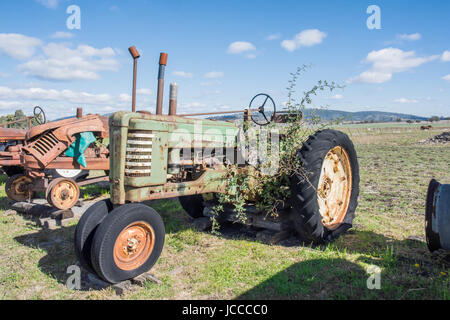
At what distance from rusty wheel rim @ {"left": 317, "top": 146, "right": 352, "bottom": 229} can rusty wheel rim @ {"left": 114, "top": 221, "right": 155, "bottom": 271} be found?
2.05m

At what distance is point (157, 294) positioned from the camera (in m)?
2.85

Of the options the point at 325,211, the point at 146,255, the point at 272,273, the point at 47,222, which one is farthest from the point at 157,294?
the point at 47,222

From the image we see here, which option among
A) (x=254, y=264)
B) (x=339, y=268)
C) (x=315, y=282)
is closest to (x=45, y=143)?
(x=254, y=264)

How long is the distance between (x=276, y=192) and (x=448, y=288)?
73.0 inches

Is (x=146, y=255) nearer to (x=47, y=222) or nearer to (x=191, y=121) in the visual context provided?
(x=191, y=121)

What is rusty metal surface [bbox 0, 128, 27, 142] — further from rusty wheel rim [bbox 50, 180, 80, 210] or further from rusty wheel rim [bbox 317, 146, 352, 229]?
rusty wheel rim [bbox 317, 146, 352, 229]

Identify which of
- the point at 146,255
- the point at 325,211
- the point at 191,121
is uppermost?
the point at 191,121

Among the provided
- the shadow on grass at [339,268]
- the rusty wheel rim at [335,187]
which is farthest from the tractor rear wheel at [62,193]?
the rusty wheel rim at [335,187]

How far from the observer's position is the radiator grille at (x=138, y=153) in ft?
9.95

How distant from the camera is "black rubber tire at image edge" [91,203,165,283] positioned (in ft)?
9.04

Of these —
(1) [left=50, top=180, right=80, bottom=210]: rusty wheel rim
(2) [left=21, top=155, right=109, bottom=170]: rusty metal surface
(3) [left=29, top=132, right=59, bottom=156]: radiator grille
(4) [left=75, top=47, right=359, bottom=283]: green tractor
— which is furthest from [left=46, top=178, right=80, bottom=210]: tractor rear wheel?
(4) [left=75, top=47, right=359, bottom=283]: green tractor

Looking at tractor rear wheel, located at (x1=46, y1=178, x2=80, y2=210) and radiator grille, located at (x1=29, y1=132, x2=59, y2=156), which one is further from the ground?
radiator grille, located at (x1=29, y1=132, x2=59, y2=156)

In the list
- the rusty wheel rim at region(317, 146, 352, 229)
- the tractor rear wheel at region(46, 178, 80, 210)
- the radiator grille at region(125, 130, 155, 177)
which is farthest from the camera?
the tractor rear wheel at region(46, 178, 80, 210)

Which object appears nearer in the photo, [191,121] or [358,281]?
[358,281]
